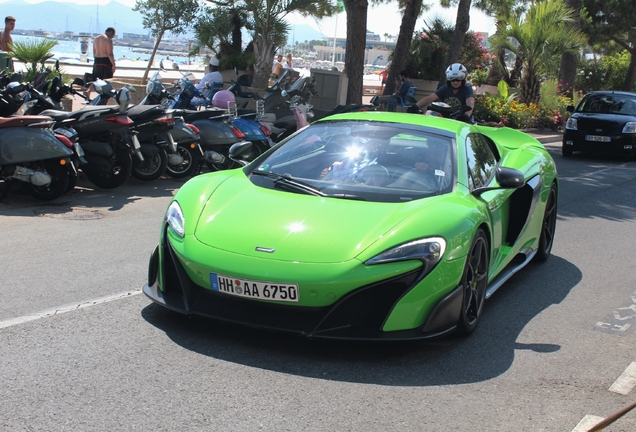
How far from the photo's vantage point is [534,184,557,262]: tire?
7.31 metres

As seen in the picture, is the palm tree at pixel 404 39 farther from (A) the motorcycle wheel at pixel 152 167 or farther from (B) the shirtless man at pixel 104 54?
(A) the motorcycle wheel at pixel 152 167

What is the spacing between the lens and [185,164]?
1180cm

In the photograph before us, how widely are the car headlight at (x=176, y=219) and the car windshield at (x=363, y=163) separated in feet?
2.10

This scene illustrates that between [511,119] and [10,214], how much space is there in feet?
59.5

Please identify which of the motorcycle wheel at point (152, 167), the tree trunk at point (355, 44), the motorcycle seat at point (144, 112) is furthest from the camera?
the tree trunk at point (355, 44)

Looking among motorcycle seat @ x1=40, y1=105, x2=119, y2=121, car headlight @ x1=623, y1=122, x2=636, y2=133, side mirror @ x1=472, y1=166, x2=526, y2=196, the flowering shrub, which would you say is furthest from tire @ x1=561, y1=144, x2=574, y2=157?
side mirror @ x1=472, y1=166, x2=526, y2=196

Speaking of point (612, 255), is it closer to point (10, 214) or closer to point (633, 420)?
point (633, 420)

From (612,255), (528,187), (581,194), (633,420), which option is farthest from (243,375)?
(581,194)

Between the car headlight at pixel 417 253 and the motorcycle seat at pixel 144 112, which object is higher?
the car headlight at pixel 417 253

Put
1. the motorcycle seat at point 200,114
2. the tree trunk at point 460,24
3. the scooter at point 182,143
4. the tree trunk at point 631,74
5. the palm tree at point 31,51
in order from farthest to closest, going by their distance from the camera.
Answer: the tree trunk at point 631,74
the tree trunk at point 460,24
the palm tree at point 31,51
the motorcycle seat at point 200,114
the scooter at point 182,143

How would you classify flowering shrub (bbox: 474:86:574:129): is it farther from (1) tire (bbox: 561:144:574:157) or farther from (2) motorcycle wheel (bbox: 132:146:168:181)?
(2) motorcycle wheel (bbox: 132:146:168:181)

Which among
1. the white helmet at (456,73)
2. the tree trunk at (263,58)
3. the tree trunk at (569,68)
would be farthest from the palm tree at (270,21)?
the white helmet at (456,73)

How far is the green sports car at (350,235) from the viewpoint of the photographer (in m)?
4.39

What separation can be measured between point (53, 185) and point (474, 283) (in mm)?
5912
